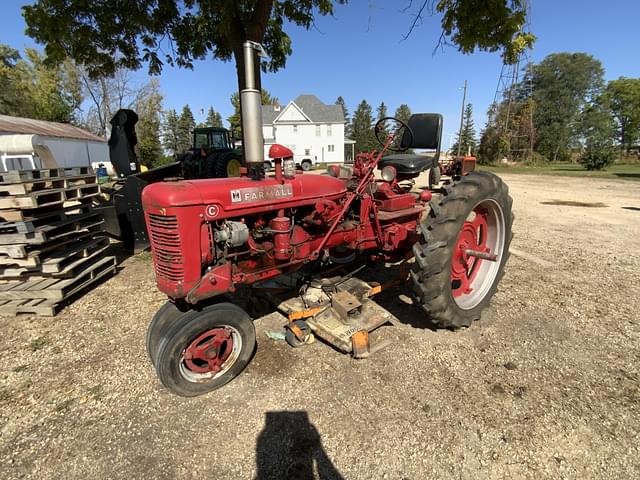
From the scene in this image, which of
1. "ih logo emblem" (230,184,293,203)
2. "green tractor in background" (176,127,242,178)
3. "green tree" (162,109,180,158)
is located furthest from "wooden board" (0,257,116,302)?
"green tree" (162,109,180,158)

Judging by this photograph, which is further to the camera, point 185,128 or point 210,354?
point 185,128

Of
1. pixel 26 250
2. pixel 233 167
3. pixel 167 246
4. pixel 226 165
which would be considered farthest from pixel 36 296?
pixel 233 167

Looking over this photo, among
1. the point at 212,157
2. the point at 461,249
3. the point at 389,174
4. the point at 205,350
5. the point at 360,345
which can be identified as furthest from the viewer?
the point at 212,157

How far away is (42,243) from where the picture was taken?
3584mm

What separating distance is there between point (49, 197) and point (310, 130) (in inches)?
1439

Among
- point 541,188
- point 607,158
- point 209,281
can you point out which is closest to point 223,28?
point 209,281

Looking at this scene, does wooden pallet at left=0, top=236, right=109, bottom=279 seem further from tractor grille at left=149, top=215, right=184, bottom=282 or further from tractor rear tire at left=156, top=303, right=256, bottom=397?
tractor rear tire at left=156, top=303, right=256, bottom=397

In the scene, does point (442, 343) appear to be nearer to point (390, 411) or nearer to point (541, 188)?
point (390, 411)

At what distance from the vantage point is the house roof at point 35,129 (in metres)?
18.7

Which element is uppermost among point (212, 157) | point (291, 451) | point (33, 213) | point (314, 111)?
point (314, 111)

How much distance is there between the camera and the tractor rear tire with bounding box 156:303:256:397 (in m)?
2.12

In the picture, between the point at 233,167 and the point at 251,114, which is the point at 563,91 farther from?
the point at 251,114

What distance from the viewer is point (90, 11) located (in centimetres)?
622

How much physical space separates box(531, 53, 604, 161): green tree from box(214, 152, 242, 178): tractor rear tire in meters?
39.2
